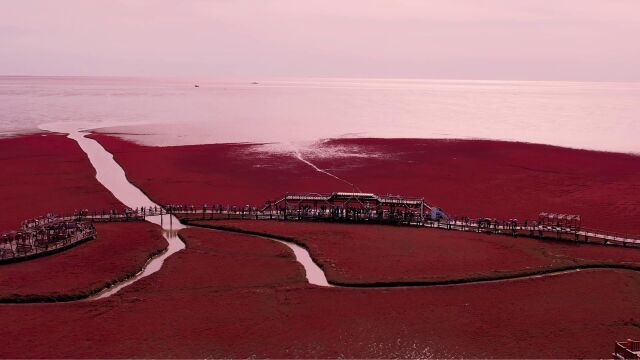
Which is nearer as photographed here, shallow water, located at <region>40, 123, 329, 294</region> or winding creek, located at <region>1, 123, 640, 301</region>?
winding creek, located at <region>1, 123, 640, 301</region>

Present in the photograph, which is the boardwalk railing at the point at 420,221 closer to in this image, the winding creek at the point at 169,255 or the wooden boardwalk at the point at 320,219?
the wooden boardwalk at the point at 320,219

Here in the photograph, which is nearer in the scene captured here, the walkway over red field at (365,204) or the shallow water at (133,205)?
the shallow water at (133,205)

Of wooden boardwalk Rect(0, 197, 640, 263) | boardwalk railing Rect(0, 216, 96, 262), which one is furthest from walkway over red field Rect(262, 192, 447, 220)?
boardwalk railing Rect(0, 216, 96, 262)

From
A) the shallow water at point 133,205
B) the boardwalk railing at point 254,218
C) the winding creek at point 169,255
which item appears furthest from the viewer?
the boardwalk railing at point 254,218

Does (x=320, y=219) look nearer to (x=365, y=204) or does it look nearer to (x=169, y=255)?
(x=365, y=204)

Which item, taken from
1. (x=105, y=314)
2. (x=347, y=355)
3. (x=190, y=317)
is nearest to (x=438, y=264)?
(x=347, y=355)

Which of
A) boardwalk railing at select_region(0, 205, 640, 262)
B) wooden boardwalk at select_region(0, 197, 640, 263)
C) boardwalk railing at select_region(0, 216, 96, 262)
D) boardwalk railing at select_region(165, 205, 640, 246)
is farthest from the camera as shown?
boardwalk railing at select_region(165, 205, 640, 246)

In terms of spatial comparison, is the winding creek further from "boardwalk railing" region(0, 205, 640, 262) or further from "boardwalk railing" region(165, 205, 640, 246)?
"boardwalk railing" region(165, 205, 640, 246)

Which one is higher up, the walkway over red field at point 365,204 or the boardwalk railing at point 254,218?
the walkway over red field at point 365,204

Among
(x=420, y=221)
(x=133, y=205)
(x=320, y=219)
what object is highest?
(x=420, y=221)

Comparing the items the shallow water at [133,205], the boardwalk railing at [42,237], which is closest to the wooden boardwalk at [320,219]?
the boardwalk railing at [42,237]

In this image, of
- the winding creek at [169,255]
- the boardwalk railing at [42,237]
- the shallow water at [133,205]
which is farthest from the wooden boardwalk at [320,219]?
the winding creek at [169,255]

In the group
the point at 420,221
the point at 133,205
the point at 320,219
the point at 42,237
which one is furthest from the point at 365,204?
the point at 42,237

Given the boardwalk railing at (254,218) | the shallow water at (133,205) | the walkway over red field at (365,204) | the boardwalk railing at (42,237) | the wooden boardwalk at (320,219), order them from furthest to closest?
the walkway over red field at (365,204) < the wooden boardwalk at (320,219) < the boardwalk railing at (254,218) < the boardwalk railing at (42,237) < the shallow water at (133,205)
